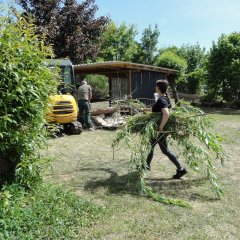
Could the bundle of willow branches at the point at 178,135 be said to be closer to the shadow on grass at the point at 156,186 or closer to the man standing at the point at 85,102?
the shadow on grass at the point at 156,186

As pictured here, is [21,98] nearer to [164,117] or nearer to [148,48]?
[164,117]

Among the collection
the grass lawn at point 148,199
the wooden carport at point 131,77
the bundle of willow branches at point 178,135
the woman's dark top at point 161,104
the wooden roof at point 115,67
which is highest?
the wooden roof at point 115,67

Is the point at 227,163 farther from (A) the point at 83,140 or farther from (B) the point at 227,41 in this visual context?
(B) the point at 227,41

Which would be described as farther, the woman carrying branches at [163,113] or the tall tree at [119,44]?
the tall tree at [119,44]

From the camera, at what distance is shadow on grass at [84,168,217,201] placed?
5.66 m

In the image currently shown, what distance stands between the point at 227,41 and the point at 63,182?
71.4 ft

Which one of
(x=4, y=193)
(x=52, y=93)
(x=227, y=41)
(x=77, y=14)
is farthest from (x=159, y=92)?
(x=227, y=41)

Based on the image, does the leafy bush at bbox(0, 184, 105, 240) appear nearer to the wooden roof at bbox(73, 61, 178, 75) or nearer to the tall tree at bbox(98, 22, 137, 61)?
the wooden roof at bbox(73, 61, 178, 75)

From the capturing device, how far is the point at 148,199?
541 cm

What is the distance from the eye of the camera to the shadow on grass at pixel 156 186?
18.6 feet

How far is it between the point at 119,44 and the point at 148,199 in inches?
1609

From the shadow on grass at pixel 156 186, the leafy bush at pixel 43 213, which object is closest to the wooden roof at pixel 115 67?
the shadow on grass at pixel 156 186

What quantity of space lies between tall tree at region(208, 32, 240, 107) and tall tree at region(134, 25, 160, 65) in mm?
19671

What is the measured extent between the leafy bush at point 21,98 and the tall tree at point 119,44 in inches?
1503
